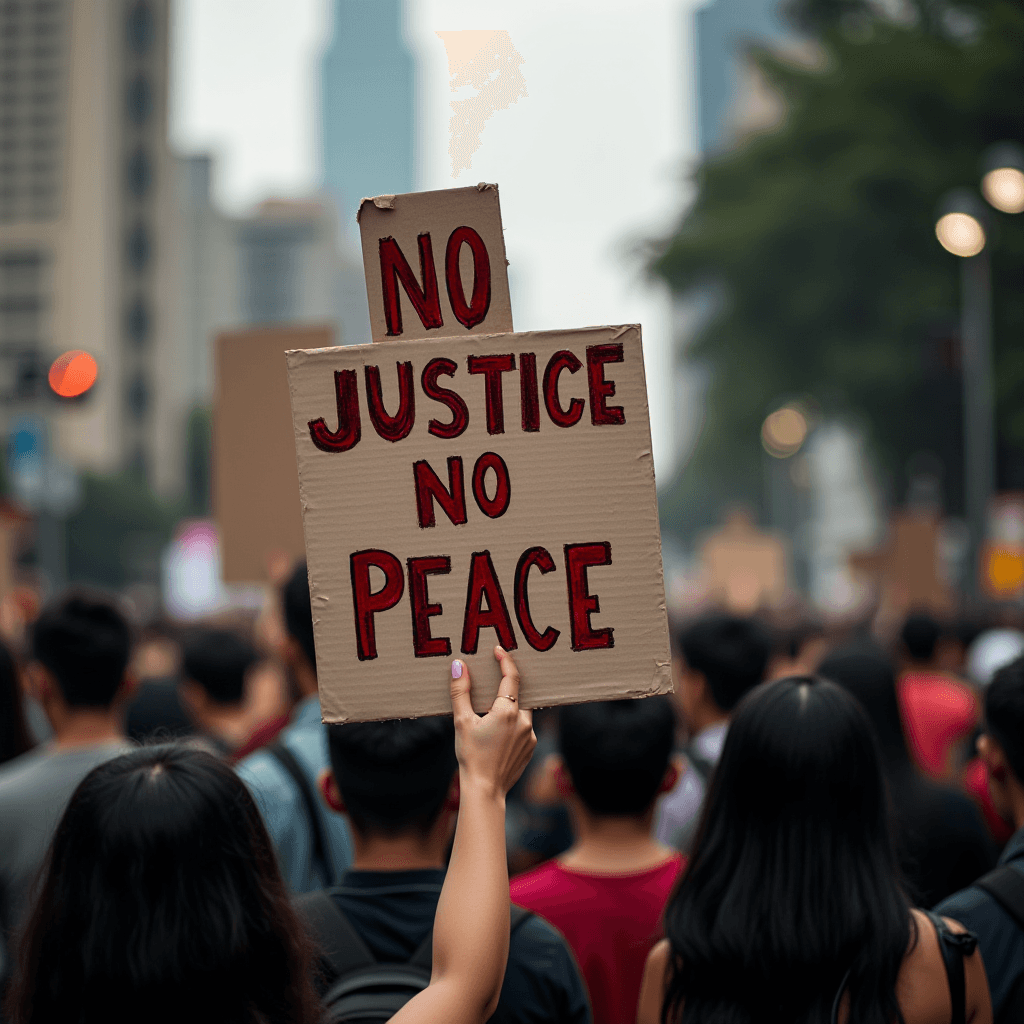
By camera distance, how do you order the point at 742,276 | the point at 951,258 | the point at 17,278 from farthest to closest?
1. the point at 17,278
2. the point at 742,276
3. the point at 951,258

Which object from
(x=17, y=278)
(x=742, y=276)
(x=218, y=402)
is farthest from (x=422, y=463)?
(x=17, y=278)

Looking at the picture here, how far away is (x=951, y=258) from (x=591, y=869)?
24473 mm

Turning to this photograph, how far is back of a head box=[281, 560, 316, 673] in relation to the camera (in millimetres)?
4645

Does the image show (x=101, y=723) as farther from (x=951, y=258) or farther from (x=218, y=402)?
(x=951, y=258)

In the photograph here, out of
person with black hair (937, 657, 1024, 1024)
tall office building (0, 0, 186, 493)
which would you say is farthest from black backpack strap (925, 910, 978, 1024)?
tall office building (0, 0, 186, 493)

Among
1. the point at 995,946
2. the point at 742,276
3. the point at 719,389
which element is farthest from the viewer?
the point at 719,389

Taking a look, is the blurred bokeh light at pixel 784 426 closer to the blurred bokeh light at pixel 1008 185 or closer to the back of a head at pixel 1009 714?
the blurred bokeh light at pixel 1008 185

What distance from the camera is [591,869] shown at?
350cm

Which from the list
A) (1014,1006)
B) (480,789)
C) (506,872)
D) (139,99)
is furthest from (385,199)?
(139,99)

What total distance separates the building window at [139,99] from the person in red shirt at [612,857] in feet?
285

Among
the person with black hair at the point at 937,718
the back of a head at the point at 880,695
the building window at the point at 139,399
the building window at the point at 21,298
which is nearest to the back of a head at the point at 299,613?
the back of a head at the point at 880,695

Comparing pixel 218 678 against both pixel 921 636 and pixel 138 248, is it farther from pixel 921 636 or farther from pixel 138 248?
pixel 138 248

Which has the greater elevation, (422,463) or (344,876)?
(422,463)

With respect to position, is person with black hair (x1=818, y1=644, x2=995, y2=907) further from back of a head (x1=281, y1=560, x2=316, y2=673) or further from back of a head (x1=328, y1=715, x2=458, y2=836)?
back of a head (x1=281, y1=560, x2=316, y2=673)
